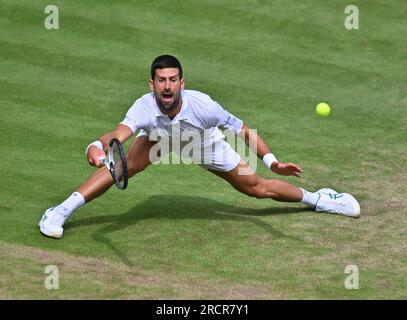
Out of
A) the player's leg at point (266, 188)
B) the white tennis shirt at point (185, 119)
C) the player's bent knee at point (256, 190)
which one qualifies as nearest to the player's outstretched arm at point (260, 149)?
the white tennis shirt at point (185, 119)

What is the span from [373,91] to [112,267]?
23.8 feet

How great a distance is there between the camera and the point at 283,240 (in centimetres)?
1101

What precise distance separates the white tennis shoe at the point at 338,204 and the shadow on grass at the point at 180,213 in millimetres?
293

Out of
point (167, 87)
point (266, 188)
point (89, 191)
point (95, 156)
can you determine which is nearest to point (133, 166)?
point (89, 191)

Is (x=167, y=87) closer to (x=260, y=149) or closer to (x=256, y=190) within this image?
(x=260, y=149)

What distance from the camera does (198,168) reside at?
13625mm

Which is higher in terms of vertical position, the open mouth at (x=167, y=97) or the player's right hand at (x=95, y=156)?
the open mouth at (x=167, y=97)

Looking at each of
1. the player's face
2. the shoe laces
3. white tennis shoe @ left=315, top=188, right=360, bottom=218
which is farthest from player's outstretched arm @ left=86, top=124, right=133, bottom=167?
white tennis shoe @ left=315, top=188, right=360, bottom=218

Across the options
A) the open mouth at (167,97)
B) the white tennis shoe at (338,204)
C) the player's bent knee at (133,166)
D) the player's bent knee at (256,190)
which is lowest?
the white tennis shoe at (338,204)

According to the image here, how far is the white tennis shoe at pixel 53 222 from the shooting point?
1085cm

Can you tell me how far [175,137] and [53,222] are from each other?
1607mm

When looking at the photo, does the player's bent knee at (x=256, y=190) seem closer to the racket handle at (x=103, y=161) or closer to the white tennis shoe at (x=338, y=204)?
the white tennis shoe at (x=338, y=204)
